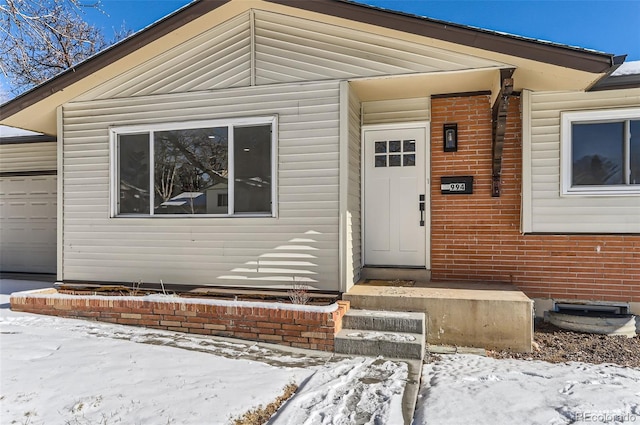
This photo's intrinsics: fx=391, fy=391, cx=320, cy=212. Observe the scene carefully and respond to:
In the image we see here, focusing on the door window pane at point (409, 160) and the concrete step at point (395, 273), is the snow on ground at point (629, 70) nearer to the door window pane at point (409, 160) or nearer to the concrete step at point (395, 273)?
the door window pane at point (409, 160)

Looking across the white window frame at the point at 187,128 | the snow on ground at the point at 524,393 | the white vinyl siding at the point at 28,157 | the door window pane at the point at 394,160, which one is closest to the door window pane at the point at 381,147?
the door window pane at the point at 394,160

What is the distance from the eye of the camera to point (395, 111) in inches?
229

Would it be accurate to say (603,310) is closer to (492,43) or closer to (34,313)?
(492,43)

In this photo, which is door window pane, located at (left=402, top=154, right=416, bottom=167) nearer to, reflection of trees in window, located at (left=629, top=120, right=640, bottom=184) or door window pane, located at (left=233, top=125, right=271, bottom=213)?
door window pane, located at (left=233, top=125, right=271, bottom=213)

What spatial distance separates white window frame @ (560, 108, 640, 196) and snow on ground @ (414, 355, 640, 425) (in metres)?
2.32

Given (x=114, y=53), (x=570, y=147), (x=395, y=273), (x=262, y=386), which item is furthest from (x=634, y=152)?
(x=114, y=53)

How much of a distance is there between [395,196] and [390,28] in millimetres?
2325

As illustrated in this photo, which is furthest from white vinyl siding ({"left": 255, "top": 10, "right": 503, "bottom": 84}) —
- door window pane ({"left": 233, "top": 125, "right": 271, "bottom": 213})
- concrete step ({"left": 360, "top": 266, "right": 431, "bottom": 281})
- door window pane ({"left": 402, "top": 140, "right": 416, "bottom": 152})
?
concrete step ({"left": 360, "top": 266, "right": 431, "bottom": 281})

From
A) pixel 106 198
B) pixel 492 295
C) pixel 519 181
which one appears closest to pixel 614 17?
pixel 519 181

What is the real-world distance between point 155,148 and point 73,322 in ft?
8.37

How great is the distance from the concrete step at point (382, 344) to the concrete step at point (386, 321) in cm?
7

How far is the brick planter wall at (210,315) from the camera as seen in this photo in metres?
4.26

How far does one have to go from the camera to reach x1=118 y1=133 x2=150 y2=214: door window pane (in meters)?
5.76

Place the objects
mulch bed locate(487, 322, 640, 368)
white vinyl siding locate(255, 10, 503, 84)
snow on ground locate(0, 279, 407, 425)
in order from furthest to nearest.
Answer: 1. white vinyl siding locate(255, 10, 503, 84)
2. mulch bed locate(487, 322, 640, 368)
3. snow on ground locate(0, 279, 407, 425)
